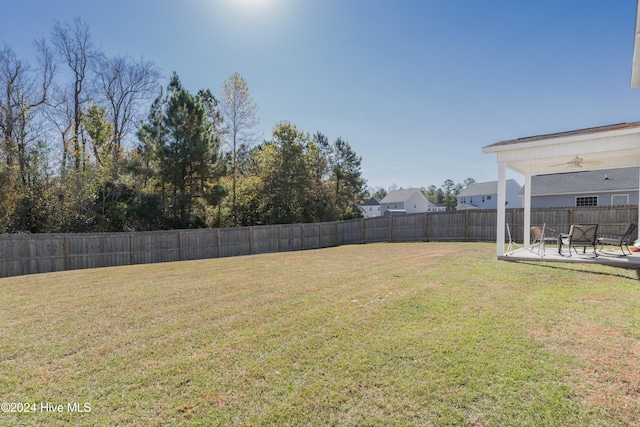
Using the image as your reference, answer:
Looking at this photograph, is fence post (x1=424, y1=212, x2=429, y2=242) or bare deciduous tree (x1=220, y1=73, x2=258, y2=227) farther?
bare deciduous tree (x1=220, y1=73, x2=258, y2=227)

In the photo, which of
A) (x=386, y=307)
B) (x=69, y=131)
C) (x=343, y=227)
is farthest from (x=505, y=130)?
(x=69, y=131)

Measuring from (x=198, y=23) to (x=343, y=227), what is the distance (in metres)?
12.7

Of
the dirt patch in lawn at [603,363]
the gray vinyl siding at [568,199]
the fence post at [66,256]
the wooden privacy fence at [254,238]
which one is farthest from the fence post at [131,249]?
the gray vinyl siding at [568,199]

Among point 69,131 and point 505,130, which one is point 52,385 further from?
point 69,131

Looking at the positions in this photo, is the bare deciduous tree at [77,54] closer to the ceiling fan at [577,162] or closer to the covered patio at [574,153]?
the covered patio at [574,153]

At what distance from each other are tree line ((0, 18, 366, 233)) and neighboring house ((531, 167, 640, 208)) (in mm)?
14887

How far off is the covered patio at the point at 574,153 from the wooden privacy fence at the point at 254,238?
191 inches

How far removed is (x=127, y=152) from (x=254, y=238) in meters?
11.6

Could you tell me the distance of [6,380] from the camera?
9.12 ft

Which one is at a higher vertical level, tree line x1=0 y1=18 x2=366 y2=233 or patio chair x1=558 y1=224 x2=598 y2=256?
tree line x1=0 y1=18 x2=366 y2=233

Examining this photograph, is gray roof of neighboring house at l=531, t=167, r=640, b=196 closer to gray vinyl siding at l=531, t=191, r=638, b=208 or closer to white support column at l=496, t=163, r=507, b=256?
gray vinyl siding at l=531, t=191, r=638, b=208

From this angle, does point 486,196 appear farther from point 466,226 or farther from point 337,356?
point 337,356

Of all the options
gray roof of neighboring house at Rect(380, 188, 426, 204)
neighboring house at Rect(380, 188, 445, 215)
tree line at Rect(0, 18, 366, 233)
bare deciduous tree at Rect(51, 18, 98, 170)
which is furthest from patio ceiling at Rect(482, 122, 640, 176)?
gray roof of neighboring house at Rect(380, 188, 426, 204)

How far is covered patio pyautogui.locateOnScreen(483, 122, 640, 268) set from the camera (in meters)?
6.72
